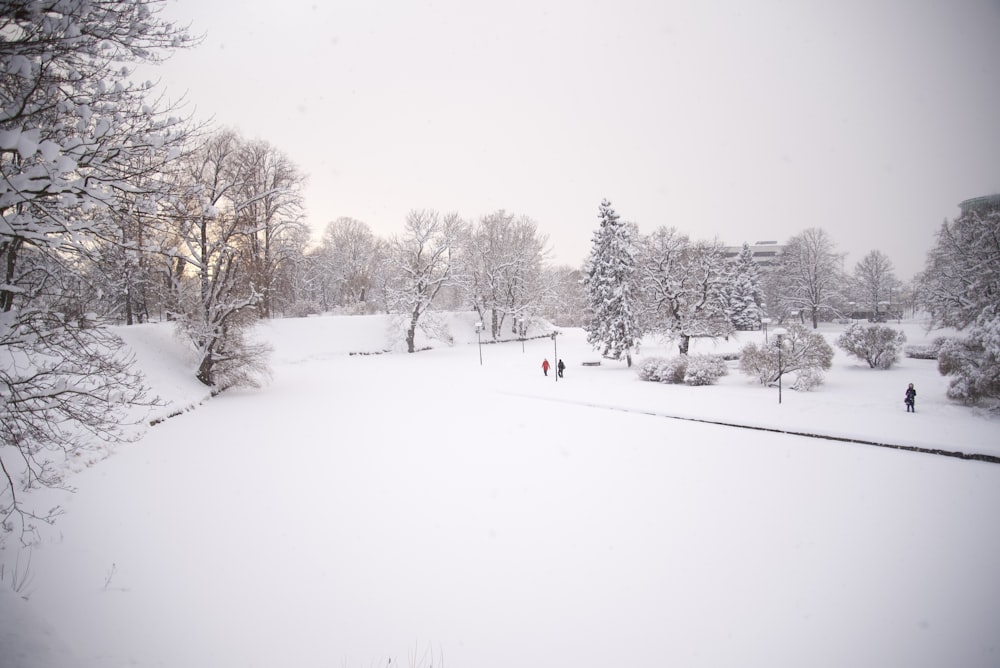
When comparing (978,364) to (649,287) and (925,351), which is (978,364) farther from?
(925,351)

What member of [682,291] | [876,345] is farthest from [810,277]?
[682,291]

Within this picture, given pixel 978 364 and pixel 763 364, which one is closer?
pixel 978 364

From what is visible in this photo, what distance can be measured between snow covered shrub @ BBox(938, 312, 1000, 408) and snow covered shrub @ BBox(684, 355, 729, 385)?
8501mm

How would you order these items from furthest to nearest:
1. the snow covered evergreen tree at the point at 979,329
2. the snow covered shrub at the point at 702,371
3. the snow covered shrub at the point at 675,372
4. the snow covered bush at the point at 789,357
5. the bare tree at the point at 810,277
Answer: the bare tree at the point at 810,277, the snow covered shrub at the point at 675,372, the snow covered shrub at the point at 702,371, the snow covered bush at the point at 789,357, the snow covered evergreen tree at the point at 979,329

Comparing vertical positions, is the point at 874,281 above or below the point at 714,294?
above

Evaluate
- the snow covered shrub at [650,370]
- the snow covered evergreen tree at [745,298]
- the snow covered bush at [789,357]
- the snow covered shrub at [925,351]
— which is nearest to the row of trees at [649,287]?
the snow covered shrub at [650,370]

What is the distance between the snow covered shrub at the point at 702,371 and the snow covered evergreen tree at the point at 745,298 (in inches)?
1051

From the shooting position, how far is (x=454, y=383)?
23.0 m

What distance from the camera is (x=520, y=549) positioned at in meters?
7.01

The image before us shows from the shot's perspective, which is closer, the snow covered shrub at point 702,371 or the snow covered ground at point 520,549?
the snow covered ground at point 520,549

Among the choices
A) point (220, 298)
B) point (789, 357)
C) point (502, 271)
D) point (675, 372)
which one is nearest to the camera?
point (220, 298)

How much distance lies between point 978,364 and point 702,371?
958 cm

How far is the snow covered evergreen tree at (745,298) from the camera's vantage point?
46781 mm

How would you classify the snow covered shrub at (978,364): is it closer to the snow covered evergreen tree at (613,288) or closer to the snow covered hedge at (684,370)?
the snow covered hedge at (684,370)
